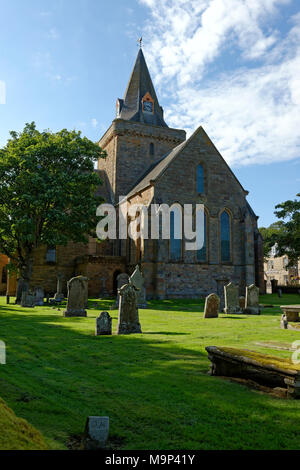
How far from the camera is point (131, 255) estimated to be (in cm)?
3161

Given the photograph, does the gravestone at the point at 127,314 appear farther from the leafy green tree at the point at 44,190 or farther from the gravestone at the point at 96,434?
the leafy green tree at the point at 44,190

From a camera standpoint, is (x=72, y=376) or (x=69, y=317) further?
(x=69, y=317)

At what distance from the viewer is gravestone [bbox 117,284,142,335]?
1102 centimetres

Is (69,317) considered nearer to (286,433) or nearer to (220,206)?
(286,433)

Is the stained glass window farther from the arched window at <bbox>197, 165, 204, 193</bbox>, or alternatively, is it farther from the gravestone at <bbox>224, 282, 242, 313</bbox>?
the gravestone at <bbox>224, 282, 242, 313</bbox>

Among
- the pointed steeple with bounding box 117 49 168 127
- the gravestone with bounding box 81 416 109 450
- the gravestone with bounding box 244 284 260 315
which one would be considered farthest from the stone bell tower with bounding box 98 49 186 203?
the gravestone with bounding box 81 416 109 450

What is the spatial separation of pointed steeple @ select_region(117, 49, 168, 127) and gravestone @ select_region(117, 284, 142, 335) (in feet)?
Result: 111

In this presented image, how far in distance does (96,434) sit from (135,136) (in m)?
39.4

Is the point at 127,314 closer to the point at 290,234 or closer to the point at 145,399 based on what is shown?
the point at 145,399

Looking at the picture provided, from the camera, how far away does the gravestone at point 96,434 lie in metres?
3.32

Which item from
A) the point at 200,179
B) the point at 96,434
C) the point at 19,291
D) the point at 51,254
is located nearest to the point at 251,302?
the point at 200,179

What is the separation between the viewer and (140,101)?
42781 mm

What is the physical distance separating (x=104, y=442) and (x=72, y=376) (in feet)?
9.36
